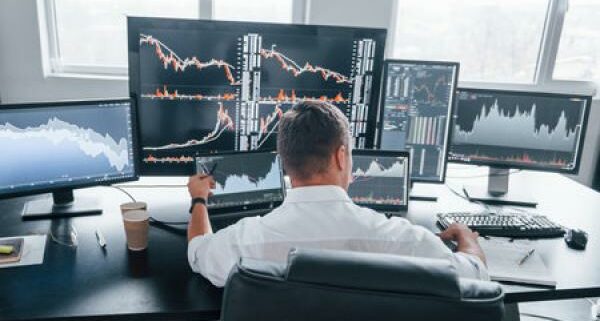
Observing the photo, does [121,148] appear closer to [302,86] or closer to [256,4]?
[302,86]

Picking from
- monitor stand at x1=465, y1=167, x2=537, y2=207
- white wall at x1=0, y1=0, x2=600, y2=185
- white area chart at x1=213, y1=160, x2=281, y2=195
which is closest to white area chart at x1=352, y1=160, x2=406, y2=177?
white area chart at x1=213, y1=160, x2=281, y2=195

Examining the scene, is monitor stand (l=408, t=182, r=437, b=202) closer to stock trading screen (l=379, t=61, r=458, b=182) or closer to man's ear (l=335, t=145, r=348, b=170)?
stock trading screen (l=379, t=61, r=458, b=182)

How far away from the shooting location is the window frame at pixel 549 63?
3.27 meters

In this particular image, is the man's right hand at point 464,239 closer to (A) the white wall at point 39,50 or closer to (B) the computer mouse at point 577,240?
(B) the computer mouse at point 577,240

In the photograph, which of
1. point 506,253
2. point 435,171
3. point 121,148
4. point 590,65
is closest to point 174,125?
point 121,148

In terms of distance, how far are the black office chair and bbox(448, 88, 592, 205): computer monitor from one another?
3.73 feet

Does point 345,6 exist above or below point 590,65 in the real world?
above

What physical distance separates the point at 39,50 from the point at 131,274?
2.20 m

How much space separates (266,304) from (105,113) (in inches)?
38.8

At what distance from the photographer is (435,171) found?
6.01 ft

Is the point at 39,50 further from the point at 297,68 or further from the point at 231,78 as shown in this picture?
the point at 297,68

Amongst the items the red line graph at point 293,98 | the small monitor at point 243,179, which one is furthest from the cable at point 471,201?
the small monitor at point 243,179

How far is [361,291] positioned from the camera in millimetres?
748

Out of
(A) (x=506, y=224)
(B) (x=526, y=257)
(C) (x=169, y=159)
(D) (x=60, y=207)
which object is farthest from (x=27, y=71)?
(B) (x=526, y=257)
